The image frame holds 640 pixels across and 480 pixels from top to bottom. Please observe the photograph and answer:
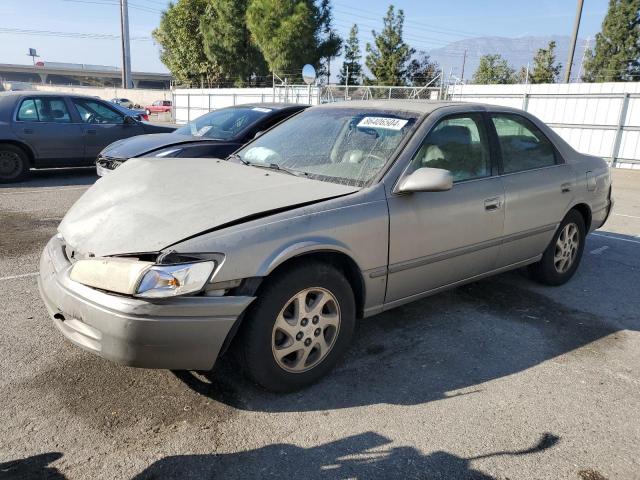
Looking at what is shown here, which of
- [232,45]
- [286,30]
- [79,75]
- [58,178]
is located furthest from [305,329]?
[79,75]

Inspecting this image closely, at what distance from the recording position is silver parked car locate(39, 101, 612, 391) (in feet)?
8.10

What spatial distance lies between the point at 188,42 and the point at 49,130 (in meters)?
31.8

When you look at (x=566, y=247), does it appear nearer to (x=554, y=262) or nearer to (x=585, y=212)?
(x=554, y=262)

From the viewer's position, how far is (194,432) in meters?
2.55

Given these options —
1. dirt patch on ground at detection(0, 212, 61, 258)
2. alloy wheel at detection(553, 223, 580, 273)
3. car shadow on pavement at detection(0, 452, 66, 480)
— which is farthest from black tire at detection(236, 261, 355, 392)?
dirt patch on ground at detection(0, 212, 61, 258)

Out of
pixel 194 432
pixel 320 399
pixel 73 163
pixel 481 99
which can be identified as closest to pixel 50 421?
pixel 194 432

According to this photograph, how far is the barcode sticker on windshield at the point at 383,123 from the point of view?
3523 millimetres

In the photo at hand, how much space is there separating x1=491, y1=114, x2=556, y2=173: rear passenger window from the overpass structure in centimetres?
11296

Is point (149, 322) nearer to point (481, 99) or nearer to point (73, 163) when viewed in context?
point (73, 163)

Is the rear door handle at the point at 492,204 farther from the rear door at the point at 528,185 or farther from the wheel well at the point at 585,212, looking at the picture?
the wheel well at the point at 585,212

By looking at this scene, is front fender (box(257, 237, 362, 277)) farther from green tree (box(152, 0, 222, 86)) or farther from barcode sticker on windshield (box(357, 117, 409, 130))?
green tree (box(152, 0, 222, 86))

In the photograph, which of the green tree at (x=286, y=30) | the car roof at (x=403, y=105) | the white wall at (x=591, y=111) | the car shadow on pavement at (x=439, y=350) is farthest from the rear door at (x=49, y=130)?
the green tree at (x=286, y=30)

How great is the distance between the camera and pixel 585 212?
16.1ft

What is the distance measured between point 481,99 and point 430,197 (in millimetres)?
16341
